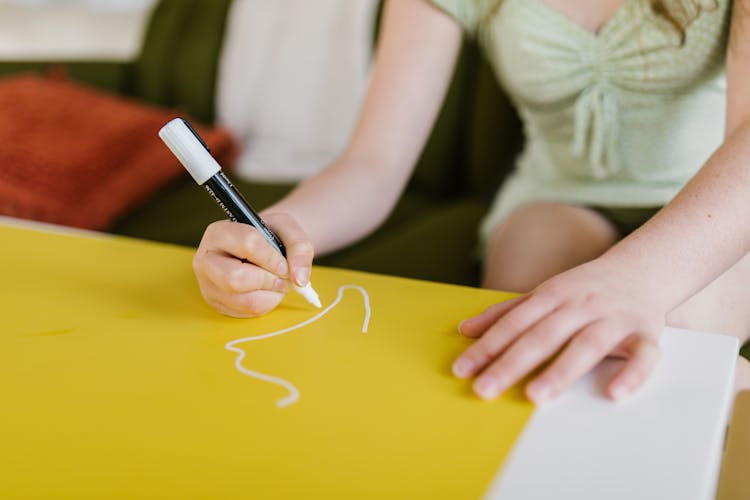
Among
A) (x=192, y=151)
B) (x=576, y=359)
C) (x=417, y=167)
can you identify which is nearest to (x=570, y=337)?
(x=576, y=359)

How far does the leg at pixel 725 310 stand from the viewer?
2.58 ft

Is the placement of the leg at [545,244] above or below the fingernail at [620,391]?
below

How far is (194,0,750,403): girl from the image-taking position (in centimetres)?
64

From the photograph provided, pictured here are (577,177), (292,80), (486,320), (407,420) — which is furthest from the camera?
(292,80)

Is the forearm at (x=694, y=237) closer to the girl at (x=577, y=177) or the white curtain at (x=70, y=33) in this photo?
the girl at (x=577, y=177)

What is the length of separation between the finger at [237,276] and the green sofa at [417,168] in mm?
487

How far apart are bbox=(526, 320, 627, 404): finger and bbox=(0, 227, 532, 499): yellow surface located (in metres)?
0.02

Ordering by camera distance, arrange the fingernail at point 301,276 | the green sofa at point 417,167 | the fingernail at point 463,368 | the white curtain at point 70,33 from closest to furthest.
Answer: the fingernail at point 463,368 < the fingernail at point 301,276 < the green sofa at point 417,167 < the white curtain at point 70,33

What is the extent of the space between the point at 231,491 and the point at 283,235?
294 millimetres

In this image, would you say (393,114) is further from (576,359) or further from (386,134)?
(576,359)

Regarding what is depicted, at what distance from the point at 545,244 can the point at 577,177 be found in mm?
184

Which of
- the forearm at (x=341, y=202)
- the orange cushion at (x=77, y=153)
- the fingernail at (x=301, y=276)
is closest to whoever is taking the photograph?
the fingernail at (x=301, y=276)

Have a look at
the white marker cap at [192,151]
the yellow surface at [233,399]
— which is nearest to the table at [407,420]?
the yellow surface at [233,399]

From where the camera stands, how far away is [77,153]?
1.62 m
